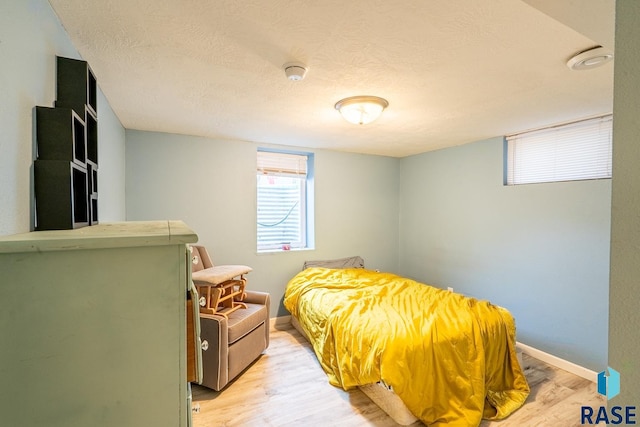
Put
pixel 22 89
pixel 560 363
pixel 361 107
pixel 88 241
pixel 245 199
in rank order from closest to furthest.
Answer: pixel 88 241 < pixel 22 89 < pixel 361 107 < pixel 560 363 < pixel 245 199

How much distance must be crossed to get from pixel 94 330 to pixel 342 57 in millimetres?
1522

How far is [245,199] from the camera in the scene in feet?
11.3

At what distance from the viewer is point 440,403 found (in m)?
1.86

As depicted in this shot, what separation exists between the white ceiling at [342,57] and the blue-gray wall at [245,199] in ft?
1.85

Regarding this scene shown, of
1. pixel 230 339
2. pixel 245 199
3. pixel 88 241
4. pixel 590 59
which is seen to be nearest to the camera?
pixel 88 241

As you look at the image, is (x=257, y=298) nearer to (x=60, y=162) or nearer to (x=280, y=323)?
(x=280, y=323)

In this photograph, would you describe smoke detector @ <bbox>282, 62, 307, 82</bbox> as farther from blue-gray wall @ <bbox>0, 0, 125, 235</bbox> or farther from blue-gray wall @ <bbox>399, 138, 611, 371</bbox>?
blue-gray wall @ <bbox>399, 138, 611, 371</bbox>

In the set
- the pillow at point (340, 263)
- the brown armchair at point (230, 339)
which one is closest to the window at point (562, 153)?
the pillow at point (340, 263)

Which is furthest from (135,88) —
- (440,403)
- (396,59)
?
(440,403)

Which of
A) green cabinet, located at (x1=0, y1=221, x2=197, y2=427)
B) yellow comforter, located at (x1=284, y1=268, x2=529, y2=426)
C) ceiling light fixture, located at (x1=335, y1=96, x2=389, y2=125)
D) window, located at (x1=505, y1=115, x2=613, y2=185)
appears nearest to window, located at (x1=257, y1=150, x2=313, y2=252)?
yellow comforter, located at (x1=284, y1=268, x2=529, y2=426)

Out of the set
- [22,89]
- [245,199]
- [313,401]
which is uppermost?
[22,89]

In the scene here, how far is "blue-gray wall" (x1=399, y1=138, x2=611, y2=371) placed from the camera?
246cm

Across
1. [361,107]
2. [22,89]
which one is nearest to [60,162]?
[22,89]

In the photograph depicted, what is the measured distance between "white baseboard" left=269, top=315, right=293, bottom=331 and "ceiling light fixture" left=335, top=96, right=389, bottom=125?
2.52 m
